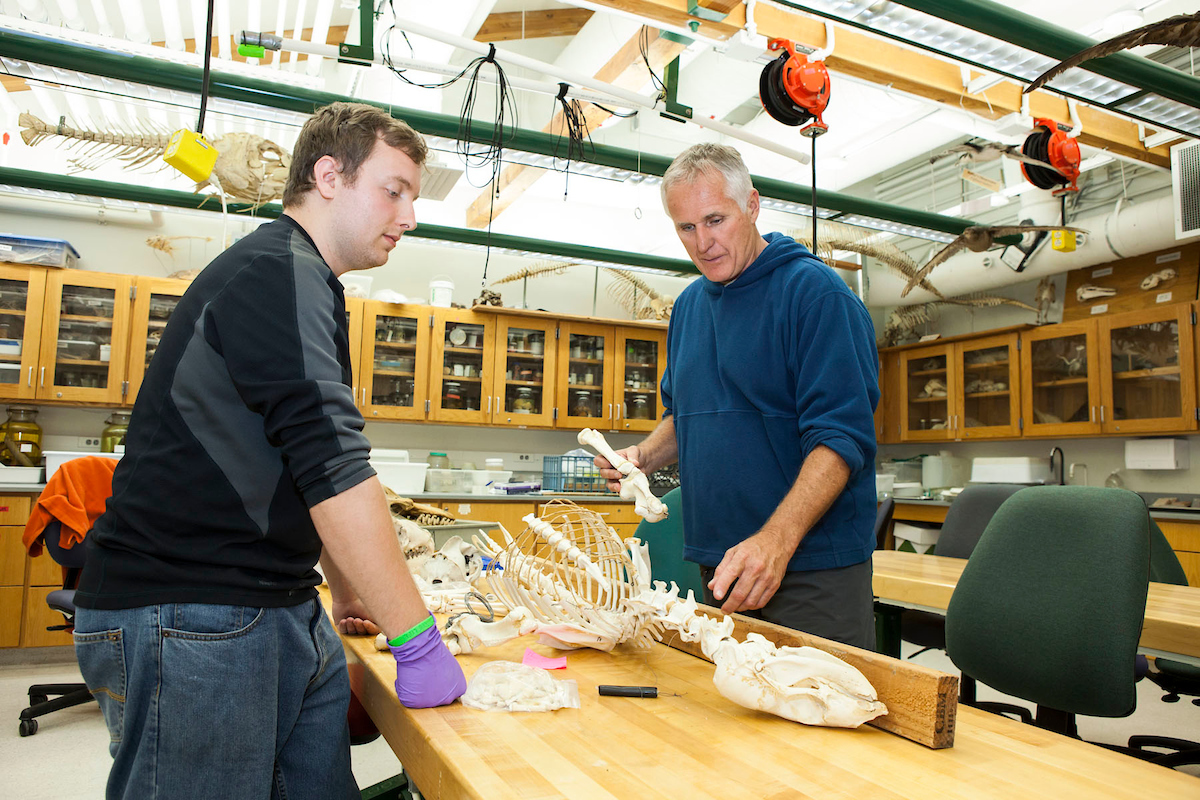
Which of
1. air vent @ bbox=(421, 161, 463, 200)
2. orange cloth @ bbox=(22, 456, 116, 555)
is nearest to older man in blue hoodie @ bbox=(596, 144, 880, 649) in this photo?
orange cloth @ bbox=(22, 456, 116, 555)

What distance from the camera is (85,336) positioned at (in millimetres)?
5227

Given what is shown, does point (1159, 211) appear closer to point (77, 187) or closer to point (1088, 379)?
point (1088, 379)

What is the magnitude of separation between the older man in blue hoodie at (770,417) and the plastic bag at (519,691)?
0.30 metres

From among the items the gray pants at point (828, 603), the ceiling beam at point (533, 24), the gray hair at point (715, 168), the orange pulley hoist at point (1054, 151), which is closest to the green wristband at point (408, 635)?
the gray pants at point (828, 603)

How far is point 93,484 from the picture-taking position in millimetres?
3414

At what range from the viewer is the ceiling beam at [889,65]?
334 cm

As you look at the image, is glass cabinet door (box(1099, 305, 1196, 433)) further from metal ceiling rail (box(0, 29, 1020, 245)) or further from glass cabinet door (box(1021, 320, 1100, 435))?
metal ceiling rail (box(0, 29, 1020, 245))

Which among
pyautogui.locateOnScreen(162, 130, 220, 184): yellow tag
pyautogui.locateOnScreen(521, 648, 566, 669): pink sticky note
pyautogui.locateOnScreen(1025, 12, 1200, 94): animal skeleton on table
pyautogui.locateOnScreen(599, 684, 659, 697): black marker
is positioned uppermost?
pyautogui.locateOnScreen(1025, 12, 1200, 94): animal skeleton on table

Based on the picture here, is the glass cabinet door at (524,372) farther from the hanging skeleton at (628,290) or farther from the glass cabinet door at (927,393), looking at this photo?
the glass cabinet door at (927,393)

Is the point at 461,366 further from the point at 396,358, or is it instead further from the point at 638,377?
the point at 638,377

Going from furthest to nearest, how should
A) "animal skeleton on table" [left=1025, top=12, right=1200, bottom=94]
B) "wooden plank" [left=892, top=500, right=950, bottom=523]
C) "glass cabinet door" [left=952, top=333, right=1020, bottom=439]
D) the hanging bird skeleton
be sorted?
"glass cabinet door" [left=952, top=333, right=1020, bottom=439] → "wooden plank" [left=892, top=500, right=950, bottom=523] → the hanging bird skeleton → "animal skeleton on table" [left=1025, top=12, right=1200, bottom=94]

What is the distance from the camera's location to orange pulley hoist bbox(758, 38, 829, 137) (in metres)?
3.15

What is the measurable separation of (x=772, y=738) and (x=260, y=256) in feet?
3.07

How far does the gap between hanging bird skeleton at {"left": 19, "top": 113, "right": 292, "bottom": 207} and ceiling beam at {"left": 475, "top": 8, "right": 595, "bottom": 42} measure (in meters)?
2.53
